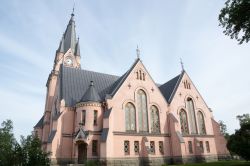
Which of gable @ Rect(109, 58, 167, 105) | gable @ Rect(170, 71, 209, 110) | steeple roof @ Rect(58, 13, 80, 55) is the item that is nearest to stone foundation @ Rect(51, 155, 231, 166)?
gable @ Rect(109, 58, 167, 105)

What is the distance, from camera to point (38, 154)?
14.4 m

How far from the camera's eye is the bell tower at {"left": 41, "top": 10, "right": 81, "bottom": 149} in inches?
1612

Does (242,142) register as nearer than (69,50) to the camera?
Yes

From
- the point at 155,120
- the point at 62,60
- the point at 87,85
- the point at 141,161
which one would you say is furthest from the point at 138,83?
the point at 62,60

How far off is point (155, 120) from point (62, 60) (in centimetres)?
2688

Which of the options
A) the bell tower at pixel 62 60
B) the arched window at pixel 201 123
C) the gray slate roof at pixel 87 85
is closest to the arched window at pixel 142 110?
the gray slate roof at pixel 87 85

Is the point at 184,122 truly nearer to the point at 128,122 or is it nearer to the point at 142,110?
the point at 142,110

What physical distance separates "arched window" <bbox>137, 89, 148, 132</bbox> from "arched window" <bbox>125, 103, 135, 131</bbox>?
127 cm

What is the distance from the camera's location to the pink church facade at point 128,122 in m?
30.7

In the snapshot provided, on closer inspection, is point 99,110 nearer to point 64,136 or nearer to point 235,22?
point 64,136

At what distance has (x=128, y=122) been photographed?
3378 centimetres

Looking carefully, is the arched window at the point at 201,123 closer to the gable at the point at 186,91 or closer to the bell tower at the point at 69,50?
the gable at the point at 186,91

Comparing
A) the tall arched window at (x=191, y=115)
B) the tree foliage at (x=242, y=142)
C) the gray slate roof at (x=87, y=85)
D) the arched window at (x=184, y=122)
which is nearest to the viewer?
the tree foliage at (x=242, y=142)

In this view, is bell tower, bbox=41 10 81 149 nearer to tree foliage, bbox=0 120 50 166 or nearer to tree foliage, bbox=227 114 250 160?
tree foliage, bbox=0 120 50 166
